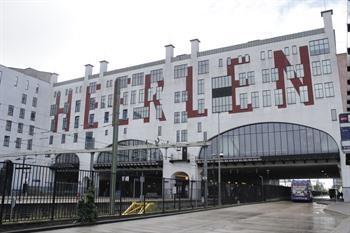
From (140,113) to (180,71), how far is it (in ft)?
35.2

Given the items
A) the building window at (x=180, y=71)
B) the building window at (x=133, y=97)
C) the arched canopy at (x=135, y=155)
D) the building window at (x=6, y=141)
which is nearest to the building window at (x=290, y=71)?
the building window at (x=180, y=71)

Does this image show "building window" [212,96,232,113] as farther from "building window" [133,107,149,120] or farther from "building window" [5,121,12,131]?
"building window" [5,121,12,131]

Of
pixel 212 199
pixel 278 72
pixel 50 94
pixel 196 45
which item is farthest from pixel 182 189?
pixel 50 94

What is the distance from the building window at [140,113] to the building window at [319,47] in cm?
2979

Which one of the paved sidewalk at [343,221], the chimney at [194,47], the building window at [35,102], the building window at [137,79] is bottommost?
the paved sidewalk at [343,221]

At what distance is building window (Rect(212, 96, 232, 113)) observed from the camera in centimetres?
5931

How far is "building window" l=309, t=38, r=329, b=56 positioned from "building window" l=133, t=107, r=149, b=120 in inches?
1173

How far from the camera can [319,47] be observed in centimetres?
5456

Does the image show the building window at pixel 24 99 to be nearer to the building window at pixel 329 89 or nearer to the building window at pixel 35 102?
the building window at pixel 35 102

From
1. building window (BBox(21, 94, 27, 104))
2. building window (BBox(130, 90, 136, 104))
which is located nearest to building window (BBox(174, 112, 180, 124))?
building window (BBox(130, 90, 136, 104))

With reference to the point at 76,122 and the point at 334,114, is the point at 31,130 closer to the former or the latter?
the point at 76,122

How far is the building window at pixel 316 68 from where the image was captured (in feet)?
177

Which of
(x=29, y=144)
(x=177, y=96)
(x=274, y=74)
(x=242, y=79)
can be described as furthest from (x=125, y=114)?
(x=274, y=74)

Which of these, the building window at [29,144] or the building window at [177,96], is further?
the building window at [29,144]
